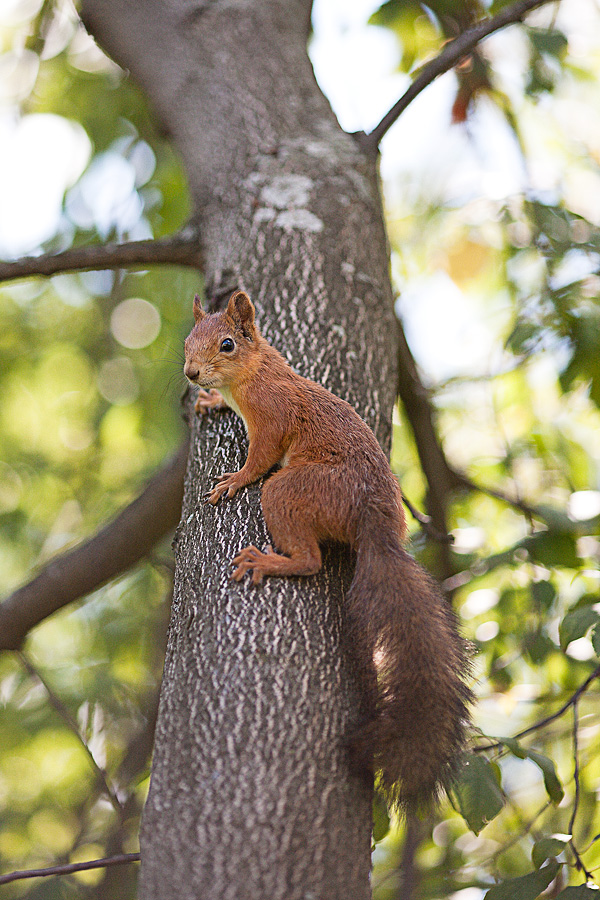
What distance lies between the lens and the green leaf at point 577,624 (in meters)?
2.12

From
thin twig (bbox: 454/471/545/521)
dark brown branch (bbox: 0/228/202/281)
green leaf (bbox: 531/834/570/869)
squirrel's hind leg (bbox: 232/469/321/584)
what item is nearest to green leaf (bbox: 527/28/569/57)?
dark brown branch (bbox: 0/228/202/281)

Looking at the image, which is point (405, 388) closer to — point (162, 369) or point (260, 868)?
point (162, 369)

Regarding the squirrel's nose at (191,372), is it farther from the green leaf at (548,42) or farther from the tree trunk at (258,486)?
the green leaf at (548,42)

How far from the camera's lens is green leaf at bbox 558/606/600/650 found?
6.94ft

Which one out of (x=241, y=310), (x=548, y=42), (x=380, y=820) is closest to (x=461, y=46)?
(x=548, y=42)

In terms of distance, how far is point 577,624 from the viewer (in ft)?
6.96

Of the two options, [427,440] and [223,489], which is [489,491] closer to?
→ [427,440]

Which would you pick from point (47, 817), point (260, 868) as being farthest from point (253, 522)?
point (47, 817)

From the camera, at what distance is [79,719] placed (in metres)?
4.37

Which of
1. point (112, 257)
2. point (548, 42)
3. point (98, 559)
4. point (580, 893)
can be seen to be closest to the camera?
point (580, 893)

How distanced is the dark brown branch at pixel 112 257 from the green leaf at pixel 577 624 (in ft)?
7.15

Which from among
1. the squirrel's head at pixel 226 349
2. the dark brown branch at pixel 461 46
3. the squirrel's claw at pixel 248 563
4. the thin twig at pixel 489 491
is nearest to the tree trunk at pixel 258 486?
the squirrel's claw at pixel 248 563

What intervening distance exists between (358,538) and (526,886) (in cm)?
102

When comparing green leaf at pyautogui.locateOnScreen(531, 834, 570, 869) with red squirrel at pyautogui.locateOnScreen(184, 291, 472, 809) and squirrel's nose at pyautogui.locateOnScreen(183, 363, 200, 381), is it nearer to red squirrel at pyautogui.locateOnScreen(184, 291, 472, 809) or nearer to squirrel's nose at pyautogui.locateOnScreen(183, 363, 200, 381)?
red squirrel at pyautogui.locateOnScreen(184, 291, 472, 809)
